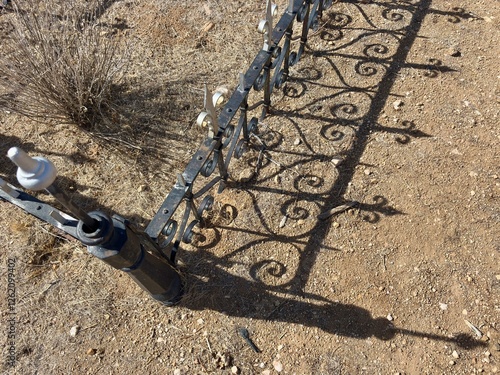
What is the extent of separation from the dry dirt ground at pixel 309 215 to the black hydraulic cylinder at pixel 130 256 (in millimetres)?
236

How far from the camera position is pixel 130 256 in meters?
2.08

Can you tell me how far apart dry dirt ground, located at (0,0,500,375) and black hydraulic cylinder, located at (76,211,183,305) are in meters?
0.24

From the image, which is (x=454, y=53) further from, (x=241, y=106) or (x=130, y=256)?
(x=130, y=256)

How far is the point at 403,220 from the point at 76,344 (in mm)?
2460

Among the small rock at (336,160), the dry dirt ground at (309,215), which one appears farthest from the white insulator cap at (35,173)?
the small rock at (336,160)

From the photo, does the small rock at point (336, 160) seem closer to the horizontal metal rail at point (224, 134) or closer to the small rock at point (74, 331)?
the horizontal metal rail at point (224, 134)

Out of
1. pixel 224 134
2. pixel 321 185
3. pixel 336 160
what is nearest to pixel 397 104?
pixel 336 160

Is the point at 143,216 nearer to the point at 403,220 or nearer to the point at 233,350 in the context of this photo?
the point at 233,350

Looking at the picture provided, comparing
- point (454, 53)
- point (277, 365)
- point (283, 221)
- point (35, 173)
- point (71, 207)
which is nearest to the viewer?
point (35, 173)

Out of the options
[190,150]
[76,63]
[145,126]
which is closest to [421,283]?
[190,150]

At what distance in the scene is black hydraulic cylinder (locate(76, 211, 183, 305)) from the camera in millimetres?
1812

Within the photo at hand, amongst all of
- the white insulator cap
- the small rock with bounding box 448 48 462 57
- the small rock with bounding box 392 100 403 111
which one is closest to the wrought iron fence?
the white insulator cap

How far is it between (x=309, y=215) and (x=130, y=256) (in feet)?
4.87

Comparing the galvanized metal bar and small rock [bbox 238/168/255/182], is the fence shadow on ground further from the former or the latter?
the galvanized metal bar
